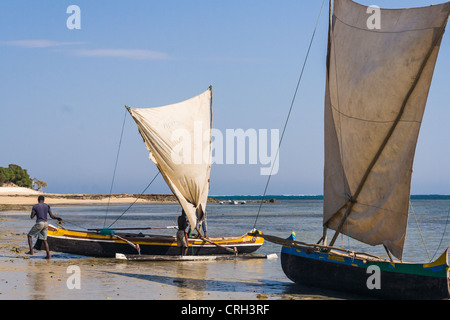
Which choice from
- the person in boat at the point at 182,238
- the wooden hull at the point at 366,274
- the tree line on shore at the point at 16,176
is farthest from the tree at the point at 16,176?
the wooden hull at the point at 366,274

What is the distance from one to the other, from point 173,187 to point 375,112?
407 inches

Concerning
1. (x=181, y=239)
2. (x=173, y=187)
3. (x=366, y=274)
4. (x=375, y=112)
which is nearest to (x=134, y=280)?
(x=181, y=239)

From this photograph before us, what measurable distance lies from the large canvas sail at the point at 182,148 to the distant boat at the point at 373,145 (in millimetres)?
7622

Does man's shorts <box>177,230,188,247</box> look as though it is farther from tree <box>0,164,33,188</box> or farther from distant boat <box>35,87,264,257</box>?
tree <box>0,164,33,188</box>

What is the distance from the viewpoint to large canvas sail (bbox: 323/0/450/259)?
1548 centimetres

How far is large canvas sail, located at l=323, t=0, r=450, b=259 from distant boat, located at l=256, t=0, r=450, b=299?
0.03 m

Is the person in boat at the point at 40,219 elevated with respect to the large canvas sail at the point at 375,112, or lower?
lower

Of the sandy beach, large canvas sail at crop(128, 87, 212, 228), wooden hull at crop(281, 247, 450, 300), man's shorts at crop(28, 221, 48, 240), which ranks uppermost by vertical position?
large canvas sail at crop(128, 87, 212, 228)

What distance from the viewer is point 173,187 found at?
2442cm

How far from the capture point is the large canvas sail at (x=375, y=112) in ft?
50.8

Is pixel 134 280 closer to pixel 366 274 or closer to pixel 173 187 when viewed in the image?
pixel 366 274

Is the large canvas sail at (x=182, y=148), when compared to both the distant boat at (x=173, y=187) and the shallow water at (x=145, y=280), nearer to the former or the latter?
the distant boat at (x=173, y=187)

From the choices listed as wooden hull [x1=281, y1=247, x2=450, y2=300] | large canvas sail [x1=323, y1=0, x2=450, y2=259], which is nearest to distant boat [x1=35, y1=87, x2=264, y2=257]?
wooden hull [x1=281, y1=247, x2=450, y2=300]
